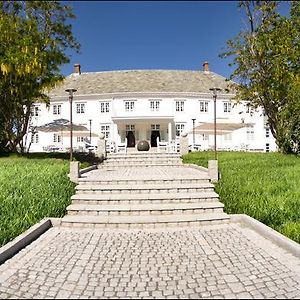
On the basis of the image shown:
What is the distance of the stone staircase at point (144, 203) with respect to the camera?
8102mm

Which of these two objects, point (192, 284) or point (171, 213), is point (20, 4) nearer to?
point (171, 213)

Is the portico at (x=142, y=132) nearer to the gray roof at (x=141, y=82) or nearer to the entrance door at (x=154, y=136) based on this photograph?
the entrance door at (x=154, y=136)

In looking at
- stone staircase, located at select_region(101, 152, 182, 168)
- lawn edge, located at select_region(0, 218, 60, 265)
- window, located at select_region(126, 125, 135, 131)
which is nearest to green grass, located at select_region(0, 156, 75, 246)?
lawn edge, located at select_region(0, 218, 60, 265)

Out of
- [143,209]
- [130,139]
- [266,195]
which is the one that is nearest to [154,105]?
[130,139]

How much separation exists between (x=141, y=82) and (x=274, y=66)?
22.1m

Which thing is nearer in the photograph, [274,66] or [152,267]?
[152,267]

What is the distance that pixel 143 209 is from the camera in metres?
8.68

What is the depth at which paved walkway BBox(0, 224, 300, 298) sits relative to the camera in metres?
4.50

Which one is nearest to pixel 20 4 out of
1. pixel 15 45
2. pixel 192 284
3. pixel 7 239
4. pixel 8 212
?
pixel 15 45

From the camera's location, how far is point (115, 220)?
8.12 metres

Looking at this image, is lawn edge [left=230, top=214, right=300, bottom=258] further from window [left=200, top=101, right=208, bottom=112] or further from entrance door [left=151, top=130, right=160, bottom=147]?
window [left=200, top=101, right=208, bottom=112]

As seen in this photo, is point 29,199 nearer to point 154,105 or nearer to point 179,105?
point 154,105

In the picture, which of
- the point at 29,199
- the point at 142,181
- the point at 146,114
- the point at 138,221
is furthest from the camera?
the point at 146,114

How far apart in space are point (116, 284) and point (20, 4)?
20.6 meters
